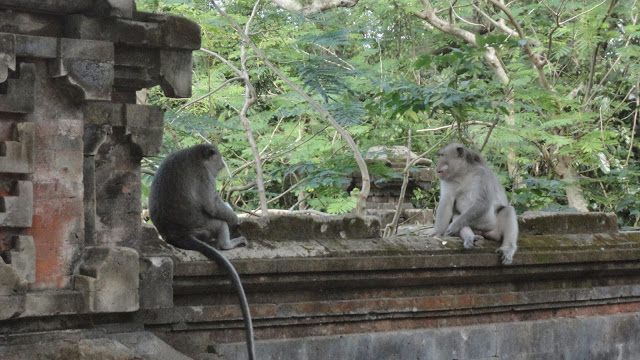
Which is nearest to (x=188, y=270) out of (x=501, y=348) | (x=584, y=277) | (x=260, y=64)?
(x=501, y=348)

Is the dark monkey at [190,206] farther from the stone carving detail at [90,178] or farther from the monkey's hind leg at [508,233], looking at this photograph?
the monkey's hind leg at [508,233]

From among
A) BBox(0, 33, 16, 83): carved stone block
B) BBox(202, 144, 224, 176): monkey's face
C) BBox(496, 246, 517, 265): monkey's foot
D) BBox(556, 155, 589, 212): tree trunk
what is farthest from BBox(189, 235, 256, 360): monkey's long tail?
BBox(556, 155, 589, 212): tree trunk

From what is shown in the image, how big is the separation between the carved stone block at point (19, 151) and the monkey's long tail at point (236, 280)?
0.97 m

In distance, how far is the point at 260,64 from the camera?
36.4ft

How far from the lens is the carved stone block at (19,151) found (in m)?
3.44

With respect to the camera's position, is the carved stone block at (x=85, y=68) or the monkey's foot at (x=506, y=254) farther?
the monkey's foot at (x=506, y=254)

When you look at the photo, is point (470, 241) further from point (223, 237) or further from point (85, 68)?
point (85, 68)

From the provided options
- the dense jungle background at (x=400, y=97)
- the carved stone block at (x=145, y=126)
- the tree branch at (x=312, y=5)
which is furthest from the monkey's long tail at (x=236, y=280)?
the tree branch at (x=312, y=5)

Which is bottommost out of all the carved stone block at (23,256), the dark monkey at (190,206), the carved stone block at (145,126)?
the carved stone block at (23,256)

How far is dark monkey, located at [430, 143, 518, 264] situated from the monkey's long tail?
174 cm

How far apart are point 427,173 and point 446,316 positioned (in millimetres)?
3960

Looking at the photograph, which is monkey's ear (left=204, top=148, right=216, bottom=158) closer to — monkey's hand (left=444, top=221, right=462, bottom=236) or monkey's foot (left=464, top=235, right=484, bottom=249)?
monkey's foot (left=464, top=235, right=484, bottom=249)

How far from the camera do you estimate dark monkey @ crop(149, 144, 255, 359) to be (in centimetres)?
443

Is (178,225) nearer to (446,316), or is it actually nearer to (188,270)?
(188,270)
